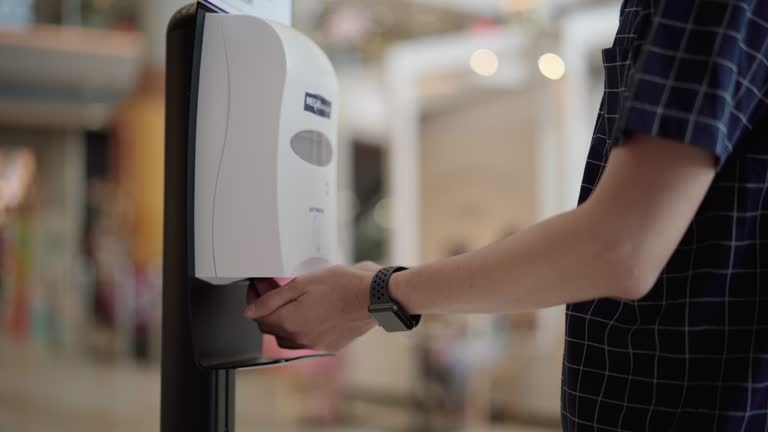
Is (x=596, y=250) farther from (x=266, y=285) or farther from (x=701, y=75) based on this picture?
(x=266, y=285)

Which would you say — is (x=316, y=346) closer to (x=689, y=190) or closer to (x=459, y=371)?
(x=689, y=190)

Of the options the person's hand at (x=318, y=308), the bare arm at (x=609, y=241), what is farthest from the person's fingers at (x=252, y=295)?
the bare arm at (x=609, y=241)

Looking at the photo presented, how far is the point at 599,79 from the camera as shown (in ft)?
17.7

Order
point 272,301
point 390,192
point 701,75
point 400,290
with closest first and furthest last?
1. point 701,75
2. point 400,290
3. point 272,301
4. point 390,192

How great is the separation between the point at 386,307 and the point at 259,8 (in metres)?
0.44

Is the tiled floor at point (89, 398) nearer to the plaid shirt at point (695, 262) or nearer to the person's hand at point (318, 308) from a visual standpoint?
the person's hand at point (318, 308)

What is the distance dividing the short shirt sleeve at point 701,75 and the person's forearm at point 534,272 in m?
0.09

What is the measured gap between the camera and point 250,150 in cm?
96

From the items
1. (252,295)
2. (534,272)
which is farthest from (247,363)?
(534,272)

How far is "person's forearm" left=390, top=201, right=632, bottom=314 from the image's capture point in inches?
27.4

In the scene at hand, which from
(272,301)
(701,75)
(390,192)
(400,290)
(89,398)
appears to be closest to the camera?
(701,75)

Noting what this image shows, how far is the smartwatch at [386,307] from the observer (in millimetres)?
849

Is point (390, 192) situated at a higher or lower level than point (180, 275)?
higher

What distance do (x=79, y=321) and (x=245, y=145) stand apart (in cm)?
555
